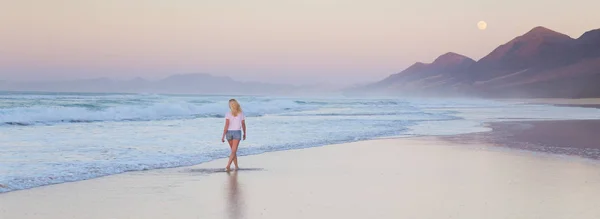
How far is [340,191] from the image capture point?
911 centimetres

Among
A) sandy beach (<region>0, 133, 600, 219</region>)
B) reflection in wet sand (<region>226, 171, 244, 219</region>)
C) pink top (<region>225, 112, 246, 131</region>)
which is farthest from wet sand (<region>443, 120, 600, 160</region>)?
reflection in wet sand (<region>226, 171, 244, 219</region>)

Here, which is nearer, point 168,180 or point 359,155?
point 168,180

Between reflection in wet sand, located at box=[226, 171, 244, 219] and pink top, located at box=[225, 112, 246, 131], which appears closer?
reflection in wet sand, located at box=[226, 171, 244, 219]

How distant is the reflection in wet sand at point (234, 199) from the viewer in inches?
300

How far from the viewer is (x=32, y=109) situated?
29.5 m

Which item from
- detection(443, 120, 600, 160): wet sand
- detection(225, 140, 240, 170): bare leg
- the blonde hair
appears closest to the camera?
detection(225, 140, 240, 170): bare leg

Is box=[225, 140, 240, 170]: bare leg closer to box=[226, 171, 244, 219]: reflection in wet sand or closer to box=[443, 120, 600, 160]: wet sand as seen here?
box=[226, 171, 244, 219]: reflection in wet sand

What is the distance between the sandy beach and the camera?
25.2ft

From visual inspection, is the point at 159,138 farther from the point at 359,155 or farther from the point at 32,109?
the point at 32,109

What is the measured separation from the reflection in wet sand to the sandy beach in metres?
0.01

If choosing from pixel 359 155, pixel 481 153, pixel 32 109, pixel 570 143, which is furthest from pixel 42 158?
pixel 32 109

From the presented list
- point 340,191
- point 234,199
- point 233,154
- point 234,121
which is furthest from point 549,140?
point 234,199

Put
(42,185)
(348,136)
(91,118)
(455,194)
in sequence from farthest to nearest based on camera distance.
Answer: (91,118)
(348,136)
(42,185)
(455,194)

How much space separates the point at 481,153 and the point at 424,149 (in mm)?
1526
